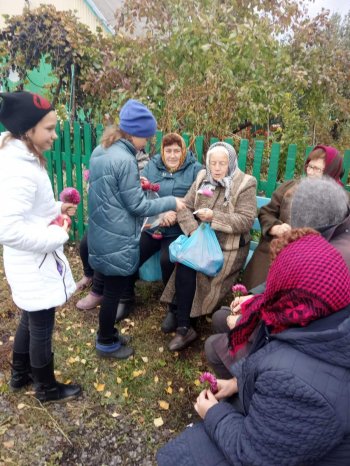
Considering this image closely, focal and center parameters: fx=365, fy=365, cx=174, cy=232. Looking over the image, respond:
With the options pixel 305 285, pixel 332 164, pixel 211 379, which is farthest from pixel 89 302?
pixel 305 285

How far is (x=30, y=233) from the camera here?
1724 millimetres

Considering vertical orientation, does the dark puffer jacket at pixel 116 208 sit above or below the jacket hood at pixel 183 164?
below

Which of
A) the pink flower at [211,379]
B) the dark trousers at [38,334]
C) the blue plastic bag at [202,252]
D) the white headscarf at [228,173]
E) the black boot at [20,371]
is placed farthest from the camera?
the white headscarf at [228,173]

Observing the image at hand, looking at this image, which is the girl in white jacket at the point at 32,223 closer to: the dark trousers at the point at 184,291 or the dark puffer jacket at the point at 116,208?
the dark puffer jacket at the point at 116,208

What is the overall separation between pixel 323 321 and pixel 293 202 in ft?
2.23

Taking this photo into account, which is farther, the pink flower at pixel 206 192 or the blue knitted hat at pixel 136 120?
the pink flower at pixel 206 192

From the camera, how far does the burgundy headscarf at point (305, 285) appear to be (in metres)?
1.12

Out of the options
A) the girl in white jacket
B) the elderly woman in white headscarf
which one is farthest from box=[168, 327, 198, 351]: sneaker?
the girl in white jacket

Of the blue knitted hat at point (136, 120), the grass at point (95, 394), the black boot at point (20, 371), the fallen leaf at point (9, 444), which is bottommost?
the fallen leaf at point (9, 444)

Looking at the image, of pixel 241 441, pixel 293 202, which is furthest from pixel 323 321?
pixel 293 202

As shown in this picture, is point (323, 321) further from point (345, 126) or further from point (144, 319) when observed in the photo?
point (345, 126)

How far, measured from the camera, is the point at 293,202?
167 centimetres

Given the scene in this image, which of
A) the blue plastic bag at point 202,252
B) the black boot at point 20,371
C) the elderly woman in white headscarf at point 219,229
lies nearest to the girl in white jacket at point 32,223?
the black boot at point 20,371

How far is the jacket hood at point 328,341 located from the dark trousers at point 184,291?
1.65 meters
